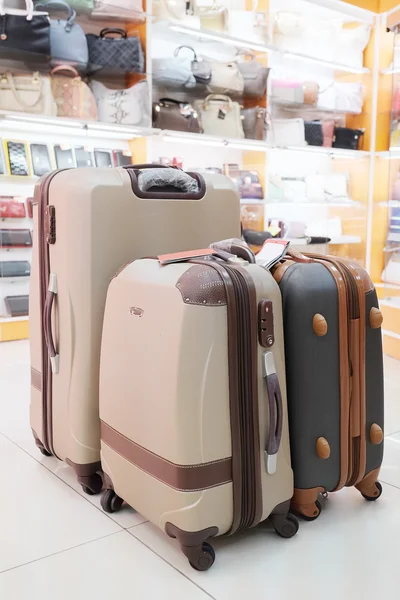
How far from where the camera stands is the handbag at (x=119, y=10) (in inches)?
166

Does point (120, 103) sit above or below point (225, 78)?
below

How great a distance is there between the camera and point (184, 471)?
1.42 metres

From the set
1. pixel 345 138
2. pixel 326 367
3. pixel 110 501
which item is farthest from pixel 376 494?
pixel 345 138

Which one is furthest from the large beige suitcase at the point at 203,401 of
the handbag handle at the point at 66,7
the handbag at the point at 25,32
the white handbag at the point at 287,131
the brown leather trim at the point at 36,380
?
the white handbag at the point at 287,131

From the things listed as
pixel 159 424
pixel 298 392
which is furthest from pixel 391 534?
pixel 159 424

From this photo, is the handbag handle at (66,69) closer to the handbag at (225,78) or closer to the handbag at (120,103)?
the handbag at (120,103)

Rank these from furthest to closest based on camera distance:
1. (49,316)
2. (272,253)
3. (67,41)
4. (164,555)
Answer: (67,41) → (49,316) → (272,253) → (164,555)

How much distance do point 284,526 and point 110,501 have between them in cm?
50

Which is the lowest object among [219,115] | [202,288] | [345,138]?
[202,288]

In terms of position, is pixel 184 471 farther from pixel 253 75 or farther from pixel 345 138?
pixel 345 138

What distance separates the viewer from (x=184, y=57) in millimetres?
4590

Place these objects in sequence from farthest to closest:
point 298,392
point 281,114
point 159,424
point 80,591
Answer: point 281,114 < point 298,392 < point 159,424 < point 80,591

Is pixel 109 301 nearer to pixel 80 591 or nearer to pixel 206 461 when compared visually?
pixel 206 461

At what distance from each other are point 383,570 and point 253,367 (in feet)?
1.91
